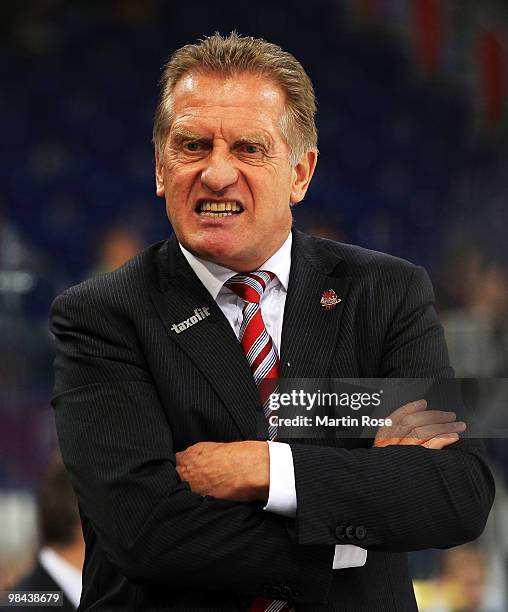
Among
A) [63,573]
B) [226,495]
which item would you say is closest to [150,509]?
[226,495]

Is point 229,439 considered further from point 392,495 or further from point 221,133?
point 221,133

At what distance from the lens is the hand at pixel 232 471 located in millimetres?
1795

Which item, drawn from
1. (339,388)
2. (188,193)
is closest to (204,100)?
(188,193)

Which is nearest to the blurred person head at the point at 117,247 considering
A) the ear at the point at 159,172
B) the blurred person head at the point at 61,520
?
the blurred person head at the point at 61,520

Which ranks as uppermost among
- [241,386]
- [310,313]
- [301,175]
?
[301,175]

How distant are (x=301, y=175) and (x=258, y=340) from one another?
36 centimetres

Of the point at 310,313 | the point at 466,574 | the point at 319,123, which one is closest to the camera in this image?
the point at 310,313

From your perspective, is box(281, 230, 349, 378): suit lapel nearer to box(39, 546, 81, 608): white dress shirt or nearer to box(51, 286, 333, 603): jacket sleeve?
box(51, 286, 333, 603): jacket sleeve

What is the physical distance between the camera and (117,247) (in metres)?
7.11

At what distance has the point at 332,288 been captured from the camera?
81.5 inches

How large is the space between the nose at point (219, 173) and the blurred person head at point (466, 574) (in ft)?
7.11

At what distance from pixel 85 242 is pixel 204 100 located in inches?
218

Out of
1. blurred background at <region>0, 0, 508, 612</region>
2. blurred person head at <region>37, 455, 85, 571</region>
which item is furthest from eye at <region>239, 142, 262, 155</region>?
blurred background at <region>0, 0, 508, 612</region>

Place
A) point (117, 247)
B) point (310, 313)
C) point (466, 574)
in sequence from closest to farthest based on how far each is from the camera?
point (310, 313) < point (466, 574) < point (117, 247)
